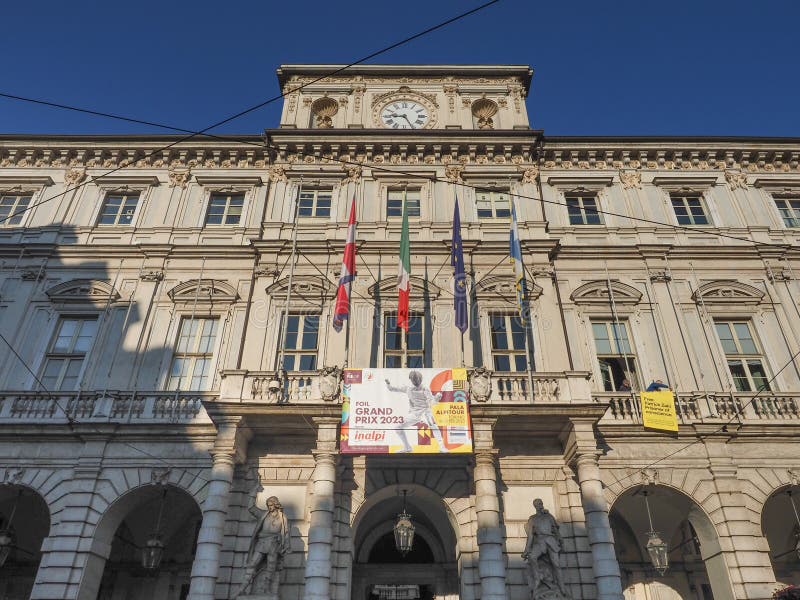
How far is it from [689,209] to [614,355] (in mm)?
7725

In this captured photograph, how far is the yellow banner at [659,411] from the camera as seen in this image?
589 inches

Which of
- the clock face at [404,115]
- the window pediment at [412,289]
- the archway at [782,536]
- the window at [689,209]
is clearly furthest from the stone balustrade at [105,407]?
the window at [689,209]

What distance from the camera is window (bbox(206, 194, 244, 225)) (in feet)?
68.1

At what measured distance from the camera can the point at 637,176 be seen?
A: 71.3 ft

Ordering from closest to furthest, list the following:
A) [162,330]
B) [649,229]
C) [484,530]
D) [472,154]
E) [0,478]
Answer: [484,530] < [0,478] < [162,330] < [649,229] < [472,154]

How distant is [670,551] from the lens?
16.5m

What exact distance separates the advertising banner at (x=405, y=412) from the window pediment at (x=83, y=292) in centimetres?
952

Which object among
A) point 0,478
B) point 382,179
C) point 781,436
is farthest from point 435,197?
point 0,478

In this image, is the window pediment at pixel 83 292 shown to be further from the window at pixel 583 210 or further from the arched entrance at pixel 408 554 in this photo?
the window at pixel 583 210

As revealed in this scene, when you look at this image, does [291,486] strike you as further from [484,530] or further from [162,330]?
[162,330]

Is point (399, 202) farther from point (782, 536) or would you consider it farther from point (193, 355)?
point (782, 536)

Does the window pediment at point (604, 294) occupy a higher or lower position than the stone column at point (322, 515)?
higher

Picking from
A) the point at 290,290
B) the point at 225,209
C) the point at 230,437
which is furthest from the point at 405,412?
the point at 225,209

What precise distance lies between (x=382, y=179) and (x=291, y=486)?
11787 mm
